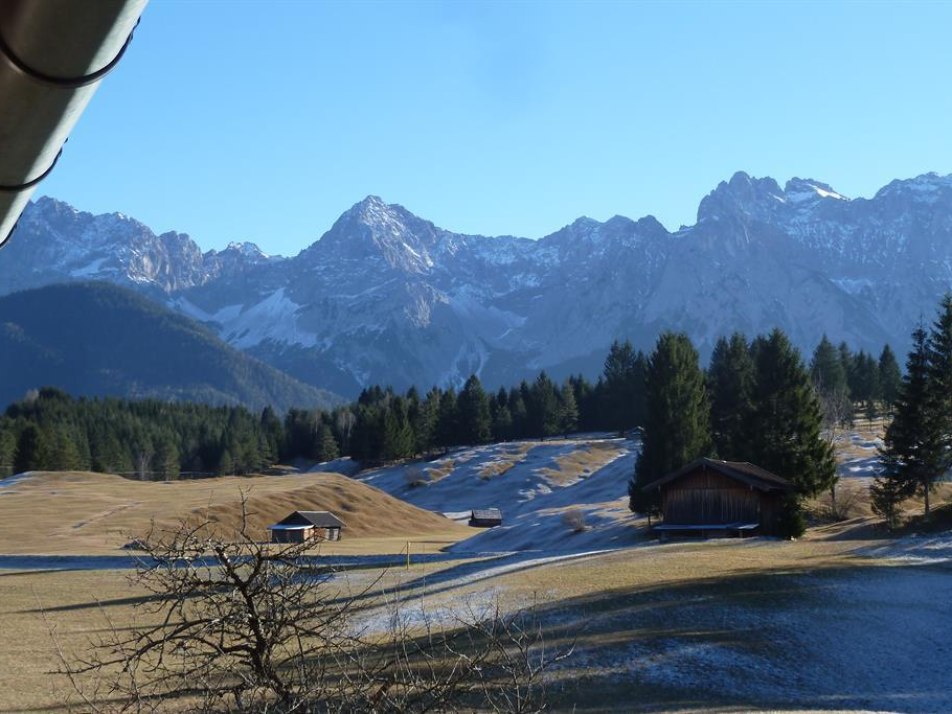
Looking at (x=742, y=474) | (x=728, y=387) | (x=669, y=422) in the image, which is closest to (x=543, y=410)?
(x=728, y=387)

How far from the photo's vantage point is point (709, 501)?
58.7m

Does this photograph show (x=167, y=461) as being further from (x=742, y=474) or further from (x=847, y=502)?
(x=742, y=474)

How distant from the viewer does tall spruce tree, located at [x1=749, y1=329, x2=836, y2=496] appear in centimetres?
6072

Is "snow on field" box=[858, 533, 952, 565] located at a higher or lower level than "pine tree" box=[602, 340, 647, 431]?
lower

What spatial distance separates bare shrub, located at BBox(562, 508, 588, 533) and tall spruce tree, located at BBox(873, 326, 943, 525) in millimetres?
22072

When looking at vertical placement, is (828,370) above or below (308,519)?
above

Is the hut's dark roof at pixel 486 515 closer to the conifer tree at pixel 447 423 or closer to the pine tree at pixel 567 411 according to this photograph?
the conifer tree at pixel 447 423

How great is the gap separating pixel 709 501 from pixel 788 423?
8139mm

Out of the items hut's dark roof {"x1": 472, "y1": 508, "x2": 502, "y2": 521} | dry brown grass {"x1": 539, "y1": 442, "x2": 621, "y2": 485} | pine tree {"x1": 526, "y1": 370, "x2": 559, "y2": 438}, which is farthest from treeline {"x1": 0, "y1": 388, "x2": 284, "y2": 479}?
hut's dark roof {"x1": 472, "y1": 508, "x2": 502, "y2": 521}

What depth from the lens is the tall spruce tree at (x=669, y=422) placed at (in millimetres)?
68438

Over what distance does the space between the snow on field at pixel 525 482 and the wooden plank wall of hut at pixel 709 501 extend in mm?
16542

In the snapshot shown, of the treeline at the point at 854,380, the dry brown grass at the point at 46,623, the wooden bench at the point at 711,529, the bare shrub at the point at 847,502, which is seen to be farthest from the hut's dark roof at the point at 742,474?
the treeline at the point at 854,380

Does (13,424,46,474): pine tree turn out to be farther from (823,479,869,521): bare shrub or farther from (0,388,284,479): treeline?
(823,479,869,521): bare shrub

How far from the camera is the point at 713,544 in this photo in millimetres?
52969
